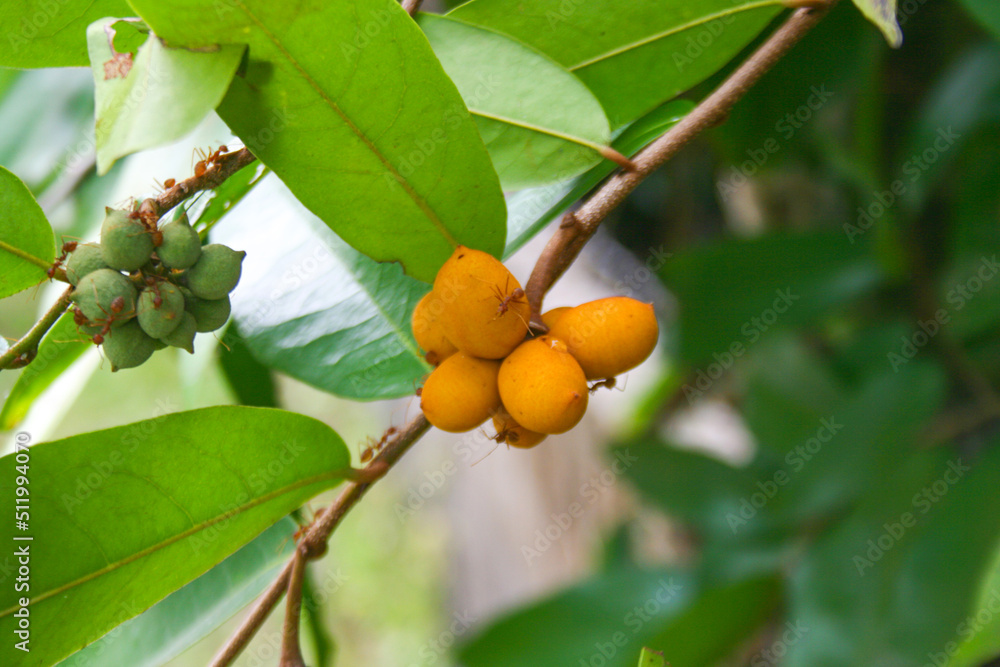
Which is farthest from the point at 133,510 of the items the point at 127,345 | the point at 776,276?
the point at 776,276

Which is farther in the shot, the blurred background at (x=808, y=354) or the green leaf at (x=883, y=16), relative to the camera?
the blurred background at (x=808, y=354)

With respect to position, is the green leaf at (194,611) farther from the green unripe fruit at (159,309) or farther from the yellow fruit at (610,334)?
the yellow fruit at (610,334)

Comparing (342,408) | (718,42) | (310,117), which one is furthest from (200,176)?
(342,408)

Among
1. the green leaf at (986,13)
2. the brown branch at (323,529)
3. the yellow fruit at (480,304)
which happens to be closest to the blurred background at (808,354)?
the green leaf at (986,13)

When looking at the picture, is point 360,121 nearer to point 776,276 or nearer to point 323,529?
point 323,529

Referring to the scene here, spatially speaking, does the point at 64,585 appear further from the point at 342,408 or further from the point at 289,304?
the point at 342,408

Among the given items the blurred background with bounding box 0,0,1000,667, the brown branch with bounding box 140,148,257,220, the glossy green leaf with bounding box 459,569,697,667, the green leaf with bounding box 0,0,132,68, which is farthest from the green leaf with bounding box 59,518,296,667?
the glossy green leaf with bounding box 459,569,697,667

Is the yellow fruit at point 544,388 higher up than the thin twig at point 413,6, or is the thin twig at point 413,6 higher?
the thin twig at point 413,6
